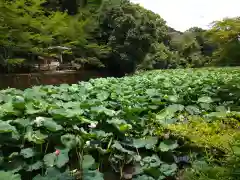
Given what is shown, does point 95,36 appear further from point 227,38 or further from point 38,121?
point 38,121

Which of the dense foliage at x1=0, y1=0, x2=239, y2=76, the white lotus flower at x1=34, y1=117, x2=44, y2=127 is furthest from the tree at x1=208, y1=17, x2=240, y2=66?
the white lotus flower at x1=34, y1=117, x2=44, y2=127

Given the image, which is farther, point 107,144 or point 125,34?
point 125,34

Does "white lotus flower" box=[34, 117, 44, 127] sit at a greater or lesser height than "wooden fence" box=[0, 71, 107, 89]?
greater

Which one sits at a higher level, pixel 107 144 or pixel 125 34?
pixel 125 34

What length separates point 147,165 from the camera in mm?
1302

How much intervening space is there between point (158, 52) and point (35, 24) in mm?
6804

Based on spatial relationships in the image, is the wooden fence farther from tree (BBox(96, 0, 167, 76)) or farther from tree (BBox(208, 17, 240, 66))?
tree (BBox(208, 17, 240, 66))

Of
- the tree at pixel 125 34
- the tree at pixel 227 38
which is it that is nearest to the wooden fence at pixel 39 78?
the tree at pixel 125 34

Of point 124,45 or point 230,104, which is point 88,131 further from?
A: point 124,45

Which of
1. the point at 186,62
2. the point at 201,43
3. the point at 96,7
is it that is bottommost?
the point at 186,62

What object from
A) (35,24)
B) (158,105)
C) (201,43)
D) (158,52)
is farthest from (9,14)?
(201,43)

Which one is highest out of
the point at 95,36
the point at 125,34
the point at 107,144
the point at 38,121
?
the point at 125,34

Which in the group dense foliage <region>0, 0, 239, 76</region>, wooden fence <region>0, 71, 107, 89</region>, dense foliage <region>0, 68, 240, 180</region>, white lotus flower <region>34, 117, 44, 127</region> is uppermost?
dense foliage <region>0, 0, 239, 76</region>

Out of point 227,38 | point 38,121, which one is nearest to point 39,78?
point 227,38
